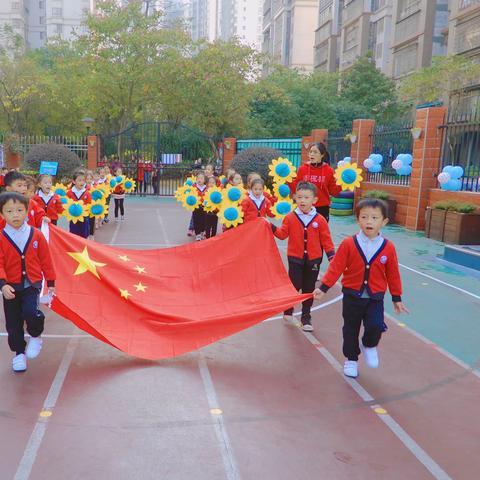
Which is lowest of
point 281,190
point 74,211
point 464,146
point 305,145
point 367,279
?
point 74,211

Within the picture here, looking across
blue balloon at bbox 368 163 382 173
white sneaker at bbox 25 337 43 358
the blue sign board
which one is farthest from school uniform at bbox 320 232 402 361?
the blue sign board

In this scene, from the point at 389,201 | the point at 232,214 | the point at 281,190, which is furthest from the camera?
the point at 389,201

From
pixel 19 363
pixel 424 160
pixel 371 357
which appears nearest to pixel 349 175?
pixel 371 357

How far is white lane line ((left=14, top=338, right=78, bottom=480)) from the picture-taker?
3.25 meters

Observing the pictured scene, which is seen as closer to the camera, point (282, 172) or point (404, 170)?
point (282, 172)

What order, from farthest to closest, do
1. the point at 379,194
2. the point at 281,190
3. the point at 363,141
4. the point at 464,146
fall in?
the point at 363,141, the point at 379,194, the point at 464,146, the point at 281,190

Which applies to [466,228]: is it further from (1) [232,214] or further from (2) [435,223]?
(1) [232,214]

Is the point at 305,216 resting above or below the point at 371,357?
above

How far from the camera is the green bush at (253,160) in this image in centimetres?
2189

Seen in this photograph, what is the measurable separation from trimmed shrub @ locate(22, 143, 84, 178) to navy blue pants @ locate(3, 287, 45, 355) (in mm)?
18314

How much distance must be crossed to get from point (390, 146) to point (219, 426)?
14077 mm

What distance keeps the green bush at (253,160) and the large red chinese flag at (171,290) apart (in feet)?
50.2

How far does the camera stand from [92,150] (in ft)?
80.8

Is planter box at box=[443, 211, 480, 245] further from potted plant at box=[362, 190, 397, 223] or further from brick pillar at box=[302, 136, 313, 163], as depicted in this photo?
brick pillar at box=[302, 136, 313, 163]
